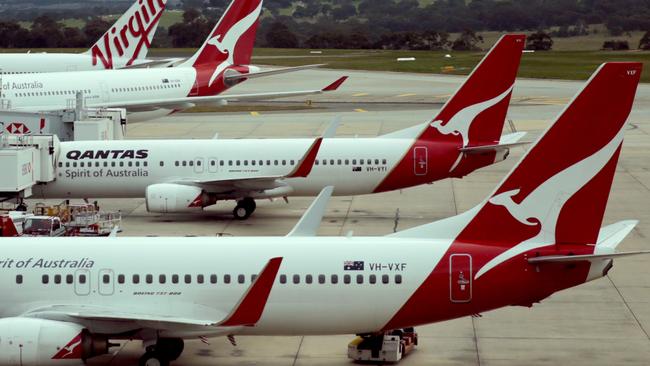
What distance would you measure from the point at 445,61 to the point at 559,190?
118569 mm

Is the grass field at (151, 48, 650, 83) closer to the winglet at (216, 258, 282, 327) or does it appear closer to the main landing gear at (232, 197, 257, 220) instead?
the main landing gear at (232, 197, 257, 220)

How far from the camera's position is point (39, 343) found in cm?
2322

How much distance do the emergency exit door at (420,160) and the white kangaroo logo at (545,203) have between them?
64.7 ft

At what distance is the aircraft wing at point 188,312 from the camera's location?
2284 centimetres

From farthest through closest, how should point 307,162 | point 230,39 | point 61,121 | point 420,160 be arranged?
1. point 230,39
2. point 61,121
3. point 420,160
4. point 307,162

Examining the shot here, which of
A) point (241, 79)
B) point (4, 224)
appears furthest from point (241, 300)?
point (241, 79)

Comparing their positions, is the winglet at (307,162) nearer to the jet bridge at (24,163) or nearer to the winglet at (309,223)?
the jet bridge at (24,163)

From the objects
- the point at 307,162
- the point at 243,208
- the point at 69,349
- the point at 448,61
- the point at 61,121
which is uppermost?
the point at 69,349

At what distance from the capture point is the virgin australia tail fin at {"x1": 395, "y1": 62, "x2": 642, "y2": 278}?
24.1 meters

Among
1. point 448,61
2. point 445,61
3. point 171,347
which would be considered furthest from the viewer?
point 448,61

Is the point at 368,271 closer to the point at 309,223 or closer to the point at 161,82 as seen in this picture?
the point at 309,223

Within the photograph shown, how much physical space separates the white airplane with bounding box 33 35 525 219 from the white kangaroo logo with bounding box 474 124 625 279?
63.9ft

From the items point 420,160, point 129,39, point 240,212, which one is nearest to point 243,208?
point 240,212

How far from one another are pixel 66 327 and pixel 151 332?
1694 mm
